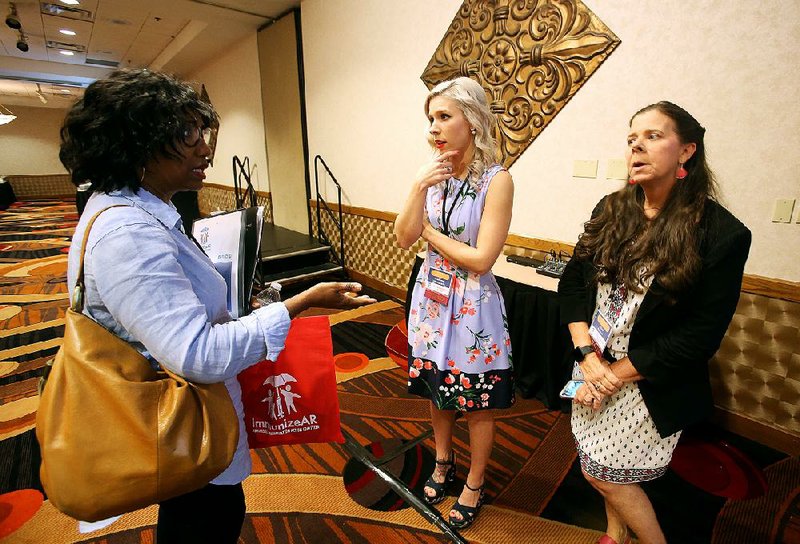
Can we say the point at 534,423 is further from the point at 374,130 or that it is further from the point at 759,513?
the point at 374,130

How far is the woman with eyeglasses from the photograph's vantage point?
0.66 meters

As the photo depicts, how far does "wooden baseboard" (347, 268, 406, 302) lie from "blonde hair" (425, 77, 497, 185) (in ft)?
9.95

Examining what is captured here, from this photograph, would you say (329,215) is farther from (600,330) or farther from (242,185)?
(600,330)

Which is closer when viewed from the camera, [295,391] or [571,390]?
[295,391]

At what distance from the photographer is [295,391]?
1.01 m

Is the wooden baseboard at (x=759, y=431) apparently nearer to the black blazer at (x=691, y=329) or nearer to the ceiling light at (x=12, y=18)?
the black blazer at (x=691, y=329)

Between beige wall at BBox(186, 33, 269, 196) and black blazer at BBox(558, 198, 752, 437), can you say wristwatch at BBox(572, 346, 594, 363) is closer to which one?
black blazer at BBox(558, 198, 752, 437)

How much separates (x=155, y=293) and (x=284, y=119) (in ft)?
19.0

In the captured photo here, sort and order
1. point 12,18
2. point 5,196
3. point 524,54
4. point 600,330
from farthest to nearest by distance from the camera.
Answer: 1. point 5,196
2. point 12,18
3. point 524,54
4. point 600,330

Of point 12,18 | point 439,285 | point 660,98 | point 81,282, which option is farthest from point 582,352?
point 12,18

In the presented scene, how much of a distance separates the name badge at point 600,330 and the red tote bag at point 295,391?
2.54 feet

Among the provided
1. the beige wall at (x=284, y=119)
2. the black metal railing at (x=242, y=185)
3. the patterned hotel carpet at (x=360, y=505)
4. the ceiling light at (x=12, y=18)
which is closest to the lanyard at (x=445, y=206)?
the patterned hotel carpet at (x=360, y=505)

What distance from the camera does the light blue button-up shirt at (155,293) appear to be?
2.16 feet

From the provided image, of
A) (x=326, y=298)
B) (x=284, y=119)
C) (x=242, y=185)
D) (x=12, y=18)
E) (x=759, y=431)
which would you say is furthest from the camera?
(x=242, y=185)
